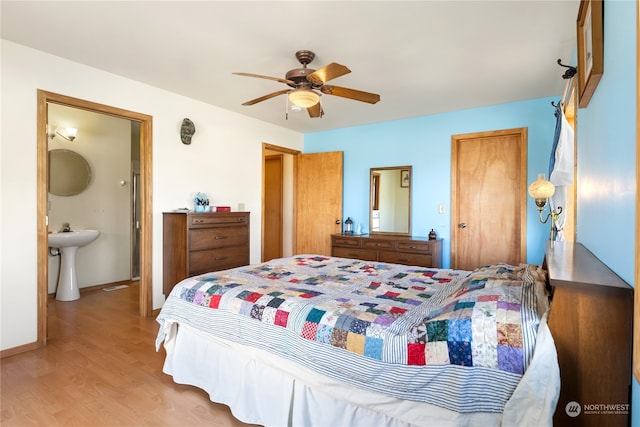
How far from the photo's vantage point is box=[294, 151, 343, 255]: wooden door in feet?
16.2

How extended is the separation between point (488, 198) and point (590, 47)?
2.57 m

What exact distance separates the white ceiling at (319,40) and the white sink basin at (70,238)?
1.99 m

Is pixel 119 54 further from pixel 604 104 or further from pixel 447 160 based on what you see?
pixel 447 160

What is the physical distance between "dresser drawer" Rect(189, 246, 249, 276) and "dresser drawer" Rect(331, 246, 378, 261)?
1.28m

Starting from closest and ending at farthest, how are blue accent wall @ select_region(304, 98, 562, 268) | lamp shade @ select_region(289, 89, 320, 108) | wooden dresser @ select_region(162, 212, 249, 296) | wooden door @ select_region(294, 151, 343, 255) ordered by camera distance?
lamp shade @ select_region(289, 89, 320, 108)
wooden dresser @ select_region(162, 212, 249, 296)
blue accent wall @ select_region(304, 98, 562, 268)
wooden door @ select_region(294, 151, 343, 255)

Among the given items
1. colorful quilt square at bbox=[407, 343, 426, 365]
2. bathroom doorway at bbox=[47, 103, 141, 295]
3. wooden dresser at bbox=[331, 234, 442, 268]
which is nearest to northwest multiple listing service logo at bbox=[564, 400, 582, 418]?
colorful quilt square at bbox=[407, 343, 426, 365]

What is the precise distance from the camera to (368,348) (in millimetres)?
1371

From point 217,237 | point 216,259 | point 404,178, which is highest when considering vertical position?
point 404,178

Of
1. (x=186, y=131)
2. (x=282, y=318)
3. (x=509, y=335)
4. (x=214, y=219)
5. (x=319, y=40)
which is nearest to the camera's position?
(x=509, y=335)

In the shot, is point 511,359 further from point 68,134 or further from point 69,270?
point 68,134

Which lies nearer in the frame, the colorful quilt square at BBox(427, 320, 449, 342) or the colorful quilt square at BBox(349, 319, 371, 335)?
the colorful quilt square at BBox(427, 320, 449, 342)

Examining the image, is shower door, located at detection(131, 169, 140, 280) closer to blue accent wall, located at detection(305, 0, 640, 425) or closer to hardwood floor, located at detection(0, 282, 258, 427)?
hardwood floor, located at detection(0, 282, 258, 427)

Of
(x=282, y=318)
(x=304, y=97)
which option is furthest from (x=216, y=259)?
(x=282, y=318)

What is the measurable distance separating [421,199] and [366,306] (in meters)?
2.99
